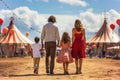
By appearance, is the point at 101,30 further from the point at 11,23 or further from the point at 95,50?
the point at 11,23

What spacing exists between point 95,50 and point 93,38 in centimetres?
229

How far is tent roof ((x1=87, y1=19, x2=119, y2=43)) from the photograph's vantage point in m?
50.9

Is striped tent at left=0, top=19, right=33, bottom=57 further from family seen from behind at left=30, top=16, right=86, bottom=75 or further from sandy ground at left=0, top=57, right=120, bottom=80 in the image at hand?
family seen from behind at left=30, top=16, right=86, bottom=75

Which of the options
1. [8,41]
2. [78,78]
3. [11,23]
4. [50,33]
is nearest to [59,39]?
[50,33]

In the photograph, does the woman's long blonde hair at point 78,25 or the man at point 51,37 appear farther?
the man at point 51,37

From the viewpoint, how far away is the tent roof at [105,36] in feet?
167

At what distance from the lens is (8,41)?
1858 inches

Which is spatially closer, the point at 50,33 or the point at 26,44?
the point at 50,33

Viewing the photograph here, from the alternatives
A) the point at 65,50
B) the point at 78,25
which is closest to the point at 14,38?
the point at 65,50

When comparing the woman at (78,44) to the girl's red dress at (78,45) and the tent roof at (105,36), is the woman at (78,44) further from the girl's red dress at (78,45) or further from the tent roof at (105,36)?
the tent roof at (105,36)

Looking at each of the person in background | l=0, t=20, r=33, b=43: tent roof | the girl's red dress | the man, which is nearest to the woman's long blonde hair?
the girl's red dress

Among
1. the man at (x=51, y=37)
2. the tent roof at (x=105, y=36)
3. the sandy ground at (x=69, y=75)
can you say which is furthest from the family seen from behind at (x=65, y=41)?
the tent roof at (x=105, y=36)

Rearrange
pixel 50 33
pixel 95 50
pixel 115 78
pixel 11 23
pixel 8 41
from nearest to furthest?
pixel 115 78 → pixel 50 33 → pixel 8 41 → pixel 11 23 → pixel 95 50

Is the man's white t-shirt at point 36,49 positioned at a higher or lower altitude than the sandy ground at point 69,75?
higher
